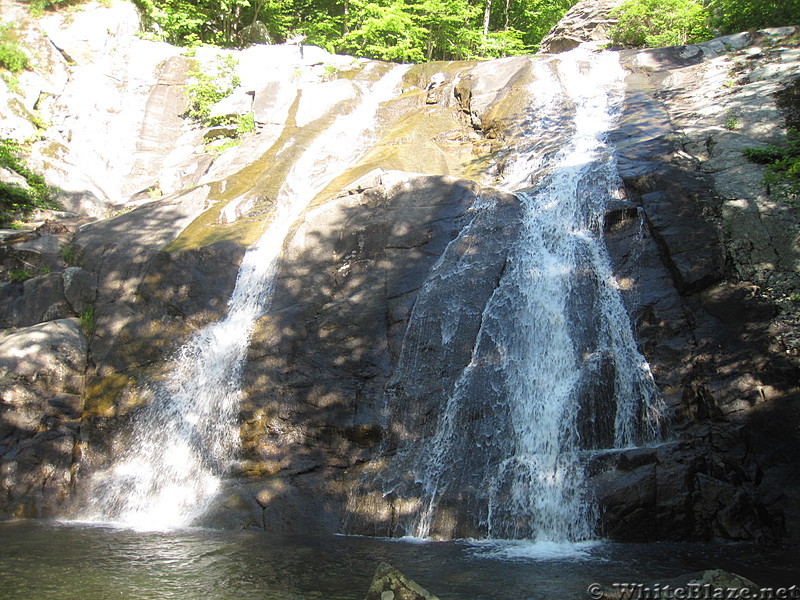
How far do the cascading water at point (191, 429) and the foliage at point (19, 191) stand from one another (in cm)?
780

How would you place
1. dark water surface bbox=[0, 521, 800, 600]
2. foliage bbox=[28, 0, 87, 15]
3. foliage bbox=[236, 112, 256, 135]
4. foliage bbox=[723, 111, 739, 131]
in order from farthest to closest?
foliage bbox=[28, 0, 87, 15], foliage bbox=[236, 112, 256, 135], foliage bbox=[723, 111, 739, 131], dark water surface bbox=[0, 521, 800, 600]

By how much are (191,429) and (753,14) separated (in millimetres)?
16839

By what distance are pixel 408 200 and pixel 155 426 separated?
5.80 metres

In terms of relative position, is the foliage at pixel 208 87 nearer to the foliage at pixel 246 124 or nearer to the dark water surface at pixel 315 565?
the foliage at pixel 246 124

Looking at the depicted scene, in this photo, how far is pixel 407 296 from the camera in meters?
9.32

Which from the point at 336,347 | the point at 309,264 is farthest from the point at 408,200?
the point at 336,347

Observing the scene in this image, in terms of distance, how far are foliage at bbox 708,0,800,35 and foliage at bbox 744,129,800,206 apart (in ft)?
22.9

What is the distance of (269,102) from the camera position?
16.8 m

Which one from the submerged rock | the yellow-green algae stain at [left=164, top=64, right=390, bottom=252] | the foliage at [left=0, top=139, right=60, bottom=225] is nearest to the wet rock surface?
the submerged rock

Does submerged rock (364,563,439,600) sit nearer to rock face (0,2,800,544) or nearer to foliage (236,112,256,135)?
rock face (0,2,800,544)

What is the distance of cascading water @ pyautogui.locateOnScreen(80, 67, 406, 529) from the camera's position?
8.05 meters

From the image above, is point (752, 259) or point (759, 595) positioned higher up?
point (752, 259)

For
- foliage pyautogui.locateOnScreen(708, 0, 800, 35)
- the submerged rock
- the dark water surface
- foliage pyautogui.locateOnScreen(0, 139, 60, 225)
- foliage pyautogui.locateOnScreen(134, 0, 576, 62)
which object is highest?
foliage pyautogui.locateOnScreen(134, 0, 576, 62)

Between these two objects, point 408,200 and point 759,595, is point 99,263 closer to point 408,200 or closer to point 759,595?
point 408,200
